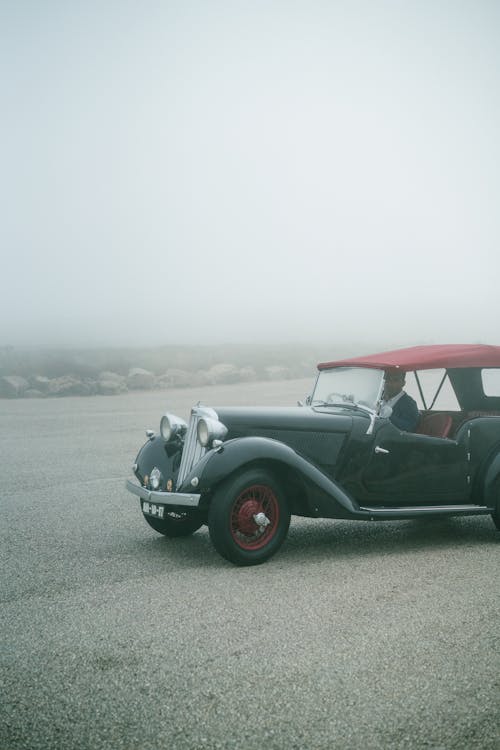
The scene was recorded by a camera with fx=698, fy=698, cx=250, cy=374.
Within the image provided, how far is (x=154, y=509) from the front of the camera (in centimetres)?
575

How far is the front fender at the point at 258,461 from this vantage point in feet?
17.7

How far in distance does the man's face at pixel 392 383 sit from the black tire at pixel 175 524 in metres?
2.07

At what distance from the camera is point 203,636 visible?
410 cm

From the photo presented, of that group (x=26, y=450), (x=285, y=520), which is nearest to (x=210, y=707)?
(x=285, y=520)

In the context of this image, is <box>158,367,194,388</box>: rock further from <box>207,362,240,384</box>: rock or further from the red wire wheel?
the red wire wheel

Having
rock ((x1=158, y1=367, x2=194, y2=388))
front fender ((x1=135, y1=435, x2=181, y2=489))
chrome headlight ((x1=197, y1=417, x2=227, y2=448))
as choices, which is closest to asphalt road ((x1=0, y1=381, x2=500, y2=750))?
front fender ((x1=135, y1=435, x2=181, y2=489))

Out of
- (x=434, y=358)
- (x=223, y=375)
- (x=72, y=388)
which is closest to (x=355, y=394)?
(x=434, y=358)

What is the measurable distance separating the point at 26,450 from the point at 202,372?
2259 cm

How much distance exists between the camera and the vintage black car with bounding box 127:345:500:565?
548cm

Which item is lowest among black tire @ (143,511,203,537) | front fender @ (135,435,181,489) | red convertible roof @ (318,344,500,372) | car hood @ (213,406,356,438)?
black tire @ (143,511,203,537)

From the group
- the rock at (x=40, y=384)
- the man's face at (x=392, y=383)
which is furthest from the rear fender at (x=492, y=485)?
the rock at (x=40, y=384)

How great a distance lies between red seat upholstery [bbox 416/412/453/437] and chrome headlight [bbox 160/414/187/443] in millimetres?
2262

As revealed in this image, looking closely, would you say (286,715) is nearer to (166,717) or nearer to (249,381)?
(166,717)

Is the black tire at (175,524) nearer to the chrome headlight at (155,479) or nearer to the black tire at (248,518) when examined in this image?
the chrome headlight at (155,479)
